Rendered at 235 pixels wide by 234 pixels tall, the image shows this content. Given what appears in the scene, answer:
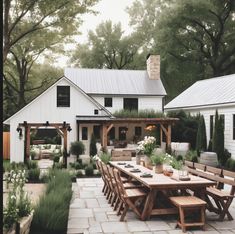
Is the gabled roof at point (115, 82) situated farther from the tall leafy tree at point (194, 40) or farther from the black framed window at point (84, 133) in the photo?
the tall leafy tree at point (194, 40)

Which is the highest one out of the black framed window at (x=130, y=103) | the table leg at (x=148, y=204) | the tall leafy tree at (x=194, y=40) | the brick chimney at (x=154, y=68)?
the tall leafy tree at (x=194, y=40)

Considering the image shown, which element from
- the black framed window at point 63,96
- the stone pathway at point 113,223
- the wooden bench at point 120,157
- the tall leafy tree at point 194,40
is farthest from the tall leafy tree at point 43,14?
the tall leafy tree at point 194,40

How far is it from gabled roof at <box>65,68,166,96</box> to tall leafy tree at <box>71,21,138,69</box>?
15540 mm

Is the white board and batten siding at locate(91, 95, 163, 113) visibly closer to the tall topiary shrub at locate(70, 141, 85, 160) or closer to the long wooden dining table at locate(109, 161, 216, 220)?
the tall topiary shrub at locate(70, 141, 85, 160)

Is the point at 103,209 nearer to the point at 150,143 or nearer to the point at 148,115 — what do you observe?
the point at 150,143

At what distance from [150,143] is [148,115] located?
42.8 ft

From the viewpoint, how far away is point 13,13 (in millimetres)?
17562

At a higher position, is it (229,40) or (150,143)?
(229,40)

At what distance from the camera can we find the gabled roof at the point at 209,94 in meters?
19.7

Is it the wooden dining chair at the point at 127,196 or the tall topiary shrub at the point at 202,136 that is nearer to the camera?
the wooden dining chair at the point at 127,196

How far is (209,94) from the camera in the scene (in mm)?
22391

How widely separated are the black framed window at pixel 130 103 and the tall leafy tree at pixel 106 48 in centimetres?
1850

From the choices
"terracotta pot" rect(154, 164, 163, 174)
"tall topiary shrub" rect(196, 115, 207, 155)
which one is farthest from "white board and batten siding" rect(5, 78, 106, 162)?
"terracotta pot" rect(154, 164, 163, 174)

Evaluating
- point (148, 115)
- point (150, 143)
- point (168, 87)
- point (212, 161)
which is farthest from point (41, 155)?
point (168, 87)
